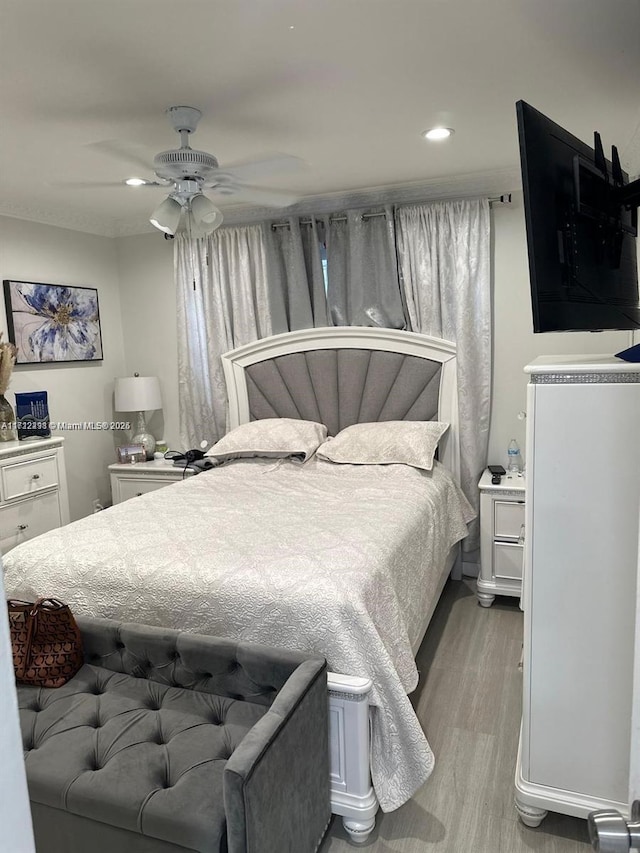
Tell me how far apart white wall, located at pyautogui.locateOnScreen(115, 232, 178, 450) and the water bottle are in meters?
2.51

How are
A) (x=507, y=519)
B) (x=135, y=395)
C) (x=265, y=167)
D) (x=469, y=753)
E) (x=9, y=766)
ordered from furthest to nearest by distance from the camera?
(x=135, y=395) < (x=507, y=519) < (x=265, y=167) < (x=469, y=753) < (x=9, y=766)

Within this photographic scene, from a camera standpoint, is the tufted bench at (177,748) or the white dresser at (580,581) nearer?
the tufted bench at (177,748)

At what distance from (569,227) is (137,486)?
141 inches

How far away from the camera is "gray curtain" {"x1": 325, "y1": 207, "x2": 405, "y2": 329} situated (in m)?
3.91

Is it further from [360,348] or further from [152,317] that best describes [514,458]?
[152,317]

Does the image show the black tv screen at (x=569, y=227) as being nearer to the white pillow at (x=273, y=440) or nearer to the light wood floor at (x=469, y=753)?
the light wood floor at (x=469, y=753)

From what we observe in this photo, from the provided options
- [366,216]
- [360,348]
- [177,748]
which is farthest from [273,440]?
[177,748]

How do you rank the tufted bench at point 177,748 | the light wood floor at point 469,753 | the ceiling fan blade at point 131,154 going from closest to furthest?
the tufted bench at point 177,748, the light wood floor at point 469,753, the ceiling fan blade at point 131,154

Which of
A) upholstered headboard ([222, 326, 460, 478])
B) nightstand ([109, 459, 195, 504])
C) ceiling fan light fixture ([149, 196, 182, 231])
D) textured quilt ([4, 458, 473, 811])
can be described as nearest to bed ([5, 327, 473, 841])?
textured quilt ([4, 458, 473, 811])

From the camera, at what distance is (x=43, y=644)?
1968 millimetres

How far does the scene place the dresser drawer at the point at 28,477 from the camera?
3.55 metres

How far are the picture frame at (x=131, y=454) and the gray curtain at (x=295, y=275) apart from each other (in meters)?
1.35

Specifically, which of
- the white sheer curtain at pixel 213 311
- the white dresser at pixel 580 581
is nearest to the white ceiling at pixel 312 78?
the white sheer curtain at pixel 213 311

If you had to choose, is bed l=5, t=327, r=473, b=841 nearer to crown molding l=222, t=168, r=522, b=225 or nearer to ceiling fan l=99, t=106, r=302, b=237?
ceiling fan l=99, t=106, r=302, b=237
